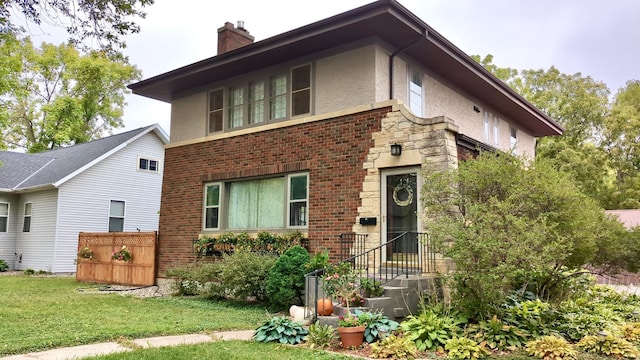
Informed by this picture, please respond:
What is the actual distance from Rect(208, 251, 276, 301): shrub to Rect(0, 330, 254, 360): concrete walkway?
8.08ft

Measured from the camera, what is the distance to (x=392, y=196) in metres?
9.59

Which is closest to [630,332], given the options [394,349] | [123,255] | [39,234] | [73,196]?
[394,349]

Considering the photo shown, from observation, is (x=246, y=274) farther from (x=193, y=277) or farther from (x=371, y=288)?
(x=371, y=288)

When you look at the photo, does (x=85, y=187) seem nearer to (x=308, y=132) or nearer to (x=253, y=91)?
(x=253, y=91)

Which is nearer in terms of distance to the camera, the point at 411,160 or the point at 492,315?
the point at 492,315

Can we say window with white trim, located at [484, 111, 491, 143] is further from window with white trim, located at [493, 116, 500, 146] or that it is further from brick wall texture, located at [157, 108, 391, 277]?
brick wall texture, located at [157, 108, 391, 277]

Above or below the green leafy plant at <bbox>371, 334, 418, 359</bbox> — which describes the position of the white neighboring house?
above

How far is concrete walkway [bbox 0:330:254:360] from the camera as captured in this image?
5.48 meters

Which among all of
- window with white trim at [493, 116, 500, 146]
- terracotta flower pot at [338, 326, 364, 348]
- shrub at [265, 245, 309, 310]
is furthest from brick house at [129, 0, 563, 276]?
terracotta flower pot at [338, 326, 364, 348]

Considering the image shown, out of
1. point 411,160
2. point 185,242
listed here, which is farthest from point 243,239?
point 411,160

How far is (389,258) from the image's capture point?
374 inches

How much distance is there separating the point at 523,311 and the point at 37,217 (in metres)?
18.8

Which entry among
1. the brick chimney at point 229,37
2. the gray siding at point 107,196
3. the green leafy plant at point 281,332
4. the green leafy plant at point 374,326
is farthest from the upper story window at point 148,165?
the green leafy plant at point 374,326

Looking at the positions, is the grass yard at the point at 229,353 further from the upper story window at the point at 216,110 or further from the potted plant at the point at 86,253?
the potted plant at the point at 86,253
